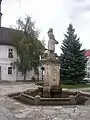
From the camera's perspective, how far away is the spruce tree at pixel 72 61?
98.4ft

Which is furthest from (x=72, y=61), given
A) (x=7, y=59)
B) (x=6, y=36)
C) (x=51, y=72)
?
(x=51, y=72)

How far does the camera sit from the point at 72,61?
30000mm

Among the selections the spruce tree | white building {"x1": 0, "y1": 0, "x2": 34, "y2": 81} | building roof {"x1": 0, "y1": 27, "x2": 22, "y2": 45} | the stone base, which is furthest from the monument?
building roof {"x1": 0, "y1": 27, "x2": 22, "y2": 45}

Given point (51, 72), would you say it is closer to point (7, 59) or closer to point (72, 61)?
point (72, 61)

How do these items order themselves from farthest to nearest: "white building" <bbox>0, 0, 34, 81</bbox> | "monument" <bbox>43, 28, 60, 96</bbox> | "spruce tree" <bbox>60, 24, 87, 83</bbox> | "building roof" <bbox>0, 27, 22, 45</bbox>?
"building roof" <bbox>0, 27, 22, 45</bbox>, "white building" <bbox>0, 0, 34, 81</bbox>, "spruce tree" <bbox>60, 24, 87, 83</bbox>, "monument" <bbox>43, 28, 60, 96</bbox>

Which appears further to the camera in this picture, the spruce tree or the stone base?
the spruce tree

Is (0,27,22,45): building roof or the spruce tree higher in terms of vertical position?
(0,27,22,45): building roof

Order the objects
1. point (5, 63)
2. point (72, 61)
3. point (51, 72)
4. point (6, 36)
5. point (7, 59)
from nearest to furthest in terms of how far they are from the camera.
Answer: point (51, 72) → point (72, 61) → point (5, 63) → point (7, 59) → point (6, 36)

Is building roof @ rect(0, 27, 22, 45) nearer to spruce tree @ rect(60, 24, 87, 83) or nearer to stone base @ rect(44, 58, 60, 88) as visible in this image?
spruce tree @ rect(60, 24, 87, 83)

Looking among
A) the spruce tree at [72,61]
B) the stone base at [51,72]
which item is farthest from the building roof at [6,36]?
the stone base at [51,72]

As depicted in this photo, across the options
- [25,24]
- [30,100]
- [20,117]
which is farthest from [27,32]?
[20,117]

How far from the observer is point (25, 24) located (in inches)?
1475

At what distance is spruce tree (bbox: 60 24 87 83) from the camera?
29984 mm

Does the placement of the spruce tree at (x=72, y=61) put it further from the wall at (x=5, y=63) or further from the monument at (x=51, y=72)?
the monument at (x=51, y=72)
